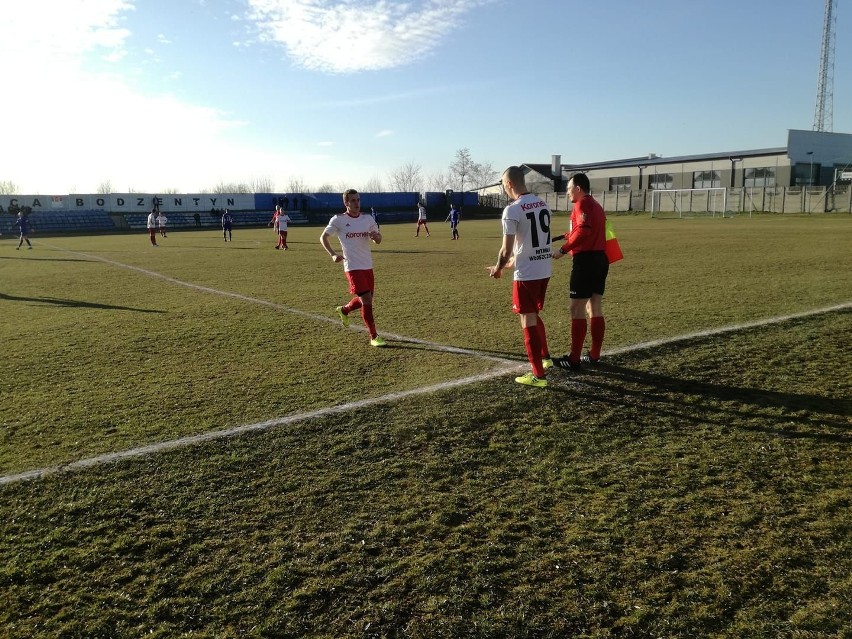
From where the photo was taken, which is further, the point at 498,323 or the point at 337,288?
the point at 337,288

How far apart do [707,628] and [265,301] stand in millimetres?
9568

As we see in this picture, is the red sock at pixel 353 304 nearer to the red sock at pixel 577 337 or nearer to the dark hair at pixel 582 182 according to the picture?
the red sock at pixel 577 337

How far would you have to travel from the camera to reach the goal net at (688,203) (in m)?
52.2

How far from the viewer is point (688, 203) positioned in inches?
2185

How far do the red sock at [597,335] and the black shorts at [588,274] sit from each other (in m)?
0.28

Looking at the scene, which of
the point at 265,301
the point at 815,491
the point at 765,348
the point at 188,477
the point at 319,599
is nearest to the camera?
the point at 319,599

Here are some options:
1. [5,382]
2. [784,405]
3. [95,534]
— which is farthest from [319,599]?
[5,382]

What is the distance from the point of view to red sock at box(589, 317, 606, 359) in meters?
6.11

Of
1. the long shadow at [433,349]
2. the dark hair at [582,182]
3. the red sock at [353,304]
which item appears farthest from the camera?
the red sock at [353,304]

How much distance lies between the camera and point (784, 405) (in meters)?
4.86

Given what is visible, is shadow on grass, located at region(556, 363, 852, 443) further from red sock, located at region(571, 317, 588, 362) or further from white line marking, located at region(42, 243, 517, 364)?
white line marking, located at region(42, 243, 517, 364)

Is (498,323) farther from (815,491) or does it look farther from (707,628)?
(707,628)

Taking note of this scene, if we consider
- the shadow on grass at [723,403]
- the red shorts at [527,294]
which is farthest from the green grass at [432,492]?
the red shorts at [527,294]

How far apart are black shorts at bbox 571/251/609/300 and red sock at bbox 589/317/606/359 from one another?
28 cm
